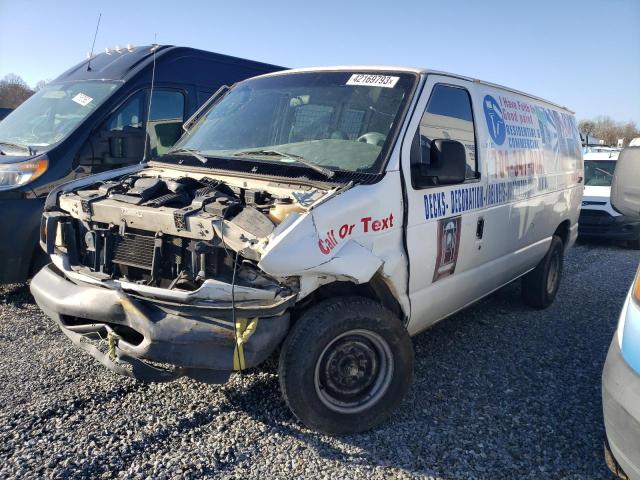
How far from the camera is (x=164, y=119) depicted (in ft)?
21.1

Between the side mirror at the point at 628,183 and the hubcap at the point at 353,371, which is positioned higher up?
the side mirror at the point at 628,183

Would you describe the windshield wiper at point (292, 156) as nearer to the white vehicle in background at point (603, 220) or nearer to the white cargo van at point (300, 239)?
the white cargo van at point (300, 239)

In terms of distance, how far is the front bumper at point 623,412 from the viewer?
92.0 inches

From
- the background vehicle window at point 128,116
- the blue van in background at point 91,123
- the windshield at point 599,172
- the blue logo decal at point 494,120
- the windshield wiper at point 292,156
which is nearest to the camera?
the windshield wiper at point 292,156

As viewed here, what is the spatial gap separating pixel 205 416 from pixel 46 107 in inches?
182

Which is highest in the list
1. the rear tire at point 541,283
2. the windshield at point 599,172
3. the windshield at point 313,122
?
Answer: the windshield at point 313,122

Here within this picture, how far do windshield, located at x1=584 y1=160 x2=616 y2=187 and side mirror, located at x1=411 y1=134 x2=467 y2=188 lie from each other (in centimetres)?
918

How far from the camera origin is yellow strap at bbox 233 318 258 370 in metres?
2.80

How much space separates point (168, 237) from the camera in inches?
123

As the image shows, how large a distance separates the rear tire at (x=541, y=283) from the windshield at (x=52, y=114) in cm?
509

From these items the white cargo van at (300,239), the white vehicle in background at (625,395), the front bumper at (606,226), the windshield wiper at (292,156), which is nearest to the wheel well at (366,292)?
the white cargo van at (300,239)

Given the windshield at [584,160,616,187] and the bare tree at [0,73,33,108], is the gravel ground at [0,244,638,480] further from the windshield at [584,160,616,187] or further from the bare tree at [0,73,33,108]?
the bare tree at [0,73,33,108]

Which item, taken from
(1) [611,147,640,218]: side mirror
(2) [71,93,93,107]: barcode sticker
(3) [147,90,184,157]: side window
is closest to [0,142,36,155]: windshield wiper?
(2) [71,93,93,107]: barcode sticker

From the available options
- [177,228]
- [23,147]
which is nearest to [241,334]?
[177,228]
